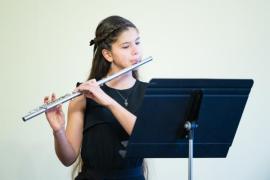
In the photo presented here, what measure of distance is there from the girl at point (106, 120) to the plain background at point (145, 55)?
0.51 metres

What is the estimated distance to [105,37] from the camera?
53.7 inches

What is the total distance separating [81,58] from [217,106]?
94cm

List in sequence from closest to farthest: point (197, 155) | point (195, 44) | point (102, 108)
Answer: point (197, 155), point (102, 108), point (195, 44)

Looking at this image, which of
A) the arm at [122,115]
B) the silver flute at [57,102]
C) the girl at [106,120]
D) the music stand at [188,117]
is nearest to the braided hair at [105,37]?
the girl at [106,120]

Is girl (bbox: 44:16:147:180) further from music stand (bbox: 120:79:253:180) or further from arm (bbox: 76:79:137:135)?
music stand (bbox: 120:79:253:180)

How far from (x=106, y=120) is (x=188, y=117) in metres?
0.33

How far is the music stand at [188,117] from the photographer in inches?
41.4

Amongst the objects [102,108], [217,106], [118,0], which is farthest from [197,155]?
[118,0]

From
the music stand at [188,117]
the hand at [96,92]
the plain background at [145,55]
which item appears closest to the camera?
the music stand at [188,117]

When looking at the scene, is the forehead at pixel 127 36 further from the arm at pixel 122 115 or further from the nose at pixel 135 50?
the arm at pixel 122 115

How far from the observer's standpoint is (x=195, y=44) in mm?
1963

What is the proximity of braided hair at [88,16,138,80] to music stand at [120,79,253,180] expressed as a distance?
38 cm

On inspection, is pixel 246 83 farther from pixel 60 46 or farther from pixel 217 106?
pixel 60 46

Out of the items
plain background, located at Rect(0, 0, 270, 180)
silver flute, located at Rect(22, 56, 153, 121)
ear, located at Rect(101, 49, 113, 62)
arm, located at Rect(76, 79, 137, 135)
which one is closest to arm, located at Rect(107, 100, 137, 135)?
arm, located at Rect(76, 79, 137, 135)
